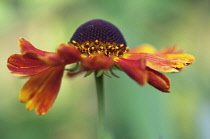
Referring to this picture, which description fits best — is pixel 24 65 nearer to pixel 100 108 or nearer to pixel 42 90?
pixel 42 90

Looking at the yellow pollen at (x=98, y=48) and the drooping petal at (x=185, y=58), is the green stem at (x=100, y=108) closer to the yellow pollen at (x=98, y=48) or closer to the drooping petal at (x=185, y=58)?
the yellow pollen at (x=98, y=48)

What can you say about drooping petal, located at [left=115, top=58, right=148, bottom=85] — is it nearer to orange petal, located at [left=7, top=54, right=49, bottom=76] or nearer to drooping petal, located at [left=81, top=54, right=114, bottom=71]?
drooping petal, located at [left=81, top=54, right=114, bottom=71]

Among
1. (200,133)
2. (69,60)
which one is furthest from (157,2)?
(69,60)

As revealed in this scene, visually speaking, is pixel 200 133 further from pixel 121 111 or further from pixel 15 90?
pixel 15 90

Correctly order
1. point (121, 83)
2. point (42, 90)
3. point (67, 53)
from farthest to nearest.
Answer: point (121, 83), point (42, 90), point (67, 53)

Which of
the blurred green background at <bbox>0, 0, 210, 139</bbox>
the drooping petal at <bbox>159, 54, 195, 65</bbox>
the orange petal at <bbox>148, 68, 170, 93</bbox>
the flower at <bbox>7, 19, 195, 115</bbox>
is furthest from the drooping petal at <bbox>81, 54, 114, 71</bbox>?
the blurred green background at <bbox>0, 0, 210, 139</bbox>

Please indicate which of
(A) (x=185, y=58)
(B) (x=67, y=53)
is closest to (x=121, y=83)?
(A) (x=185, y=58)
